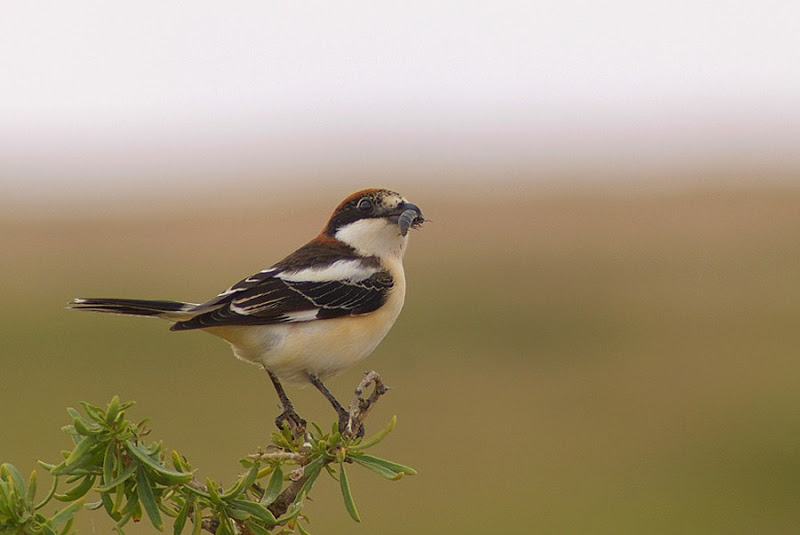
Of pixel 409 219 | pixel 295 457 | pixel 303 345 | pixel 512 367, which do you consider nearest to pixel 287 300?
pixel 303 345

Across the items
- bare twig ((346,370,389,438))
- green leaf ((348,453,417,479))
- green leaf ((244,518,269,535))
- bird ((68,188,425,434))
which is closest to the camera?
green leaf ((244,518,269,535))

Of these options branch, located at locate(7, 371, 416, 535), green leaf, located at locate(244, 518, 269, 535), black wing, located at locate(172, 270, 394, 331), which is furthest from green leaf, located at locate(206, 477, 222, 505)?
black wing, located at locate(172, 270, 394, 331)

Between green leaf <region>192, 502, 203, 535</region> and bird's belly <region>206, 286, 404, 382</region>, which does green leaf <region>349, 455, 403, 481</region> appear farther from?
bird's belly <region>206, 286, 404, 382</region>

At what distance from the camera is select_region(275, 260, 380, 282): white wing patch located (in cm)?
511

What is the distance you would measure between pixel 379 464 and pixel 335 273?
2479mm

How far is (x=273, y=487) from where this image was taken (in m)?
2.78

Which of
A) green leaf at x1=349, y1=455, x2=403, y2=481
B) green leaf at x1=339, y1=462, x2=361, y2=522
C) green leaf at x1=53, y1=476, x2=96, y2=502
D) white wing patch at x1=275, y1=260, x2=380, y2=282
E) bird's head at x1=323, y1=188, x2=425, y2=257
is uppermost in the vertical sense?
bird's head at x1=323, y1=188, x2=425, y2=257

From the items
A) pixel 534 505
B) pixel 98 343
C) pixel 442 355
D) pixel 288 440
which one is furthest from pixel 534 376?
pixel 288 440

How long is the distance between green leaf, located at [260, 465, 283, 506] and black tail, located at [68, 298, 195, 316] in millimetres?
1611

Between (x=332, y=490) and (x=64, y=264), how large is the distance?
18.4m

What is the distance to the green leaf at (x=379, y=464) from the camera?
2.67 metres

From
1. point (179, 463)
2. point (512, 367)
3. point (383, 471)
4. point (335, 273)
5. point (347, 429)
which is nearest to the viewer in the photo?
point (179, 463)

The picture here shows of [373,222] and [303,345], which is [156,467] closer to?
[303,345]

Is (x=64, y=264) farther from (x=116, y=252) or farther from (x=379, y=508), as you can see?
(x=379, y=508)
